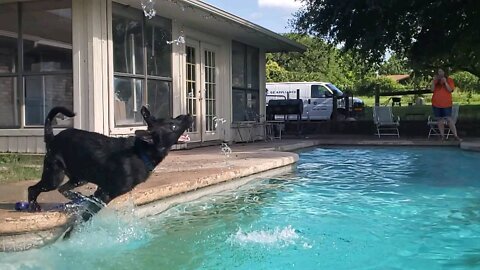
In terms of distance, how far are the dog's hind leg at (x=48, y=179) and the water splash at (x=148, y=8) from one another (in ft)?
17.5

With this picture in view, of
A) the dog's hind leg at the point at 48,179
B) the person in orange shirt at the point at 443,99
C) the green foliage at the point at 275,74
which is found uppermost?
the green foliage at the point at 275,74

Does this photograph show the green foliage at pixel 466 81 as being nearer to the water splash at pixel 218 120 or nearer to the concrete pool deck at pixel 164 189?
the water splash at pixel 218 120

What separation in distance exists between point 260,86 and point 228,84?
2.27 meters

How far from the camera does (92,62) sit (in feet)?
28.9

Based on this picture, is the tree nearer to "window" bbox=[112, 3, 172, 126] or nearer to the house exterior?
the house exterior

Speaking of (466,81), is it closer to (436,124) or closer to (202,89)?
(436,124)

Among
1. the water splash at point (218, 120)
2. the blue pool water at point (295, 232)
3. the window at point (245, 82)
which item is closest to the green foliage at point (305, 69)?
the window at point (245, 82)

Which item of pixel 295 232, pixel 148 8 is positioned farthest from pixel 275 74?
pixel 295 232

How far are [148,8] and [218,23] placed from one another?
218cm

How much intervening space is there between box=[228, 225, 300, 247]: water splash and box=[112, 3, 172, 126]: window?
5031 millimetres

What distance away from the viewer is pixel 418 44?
52.1 ft

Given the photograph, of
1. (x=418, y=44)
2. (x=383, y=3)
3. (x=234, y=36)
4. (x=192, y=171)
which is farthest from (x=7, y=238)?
(x=418, y=44)

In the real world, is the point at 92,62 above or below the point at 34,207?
above

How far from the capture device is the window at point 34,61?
9.06 meters
